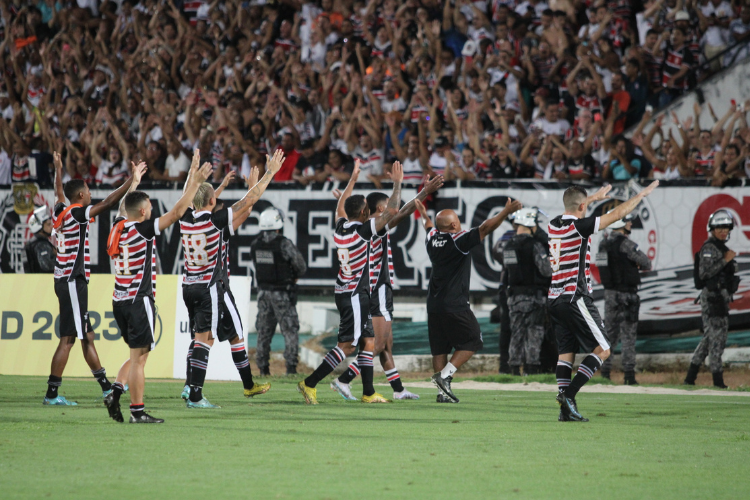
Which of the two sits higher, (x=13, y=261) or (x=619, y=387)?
(x=13, y=261)

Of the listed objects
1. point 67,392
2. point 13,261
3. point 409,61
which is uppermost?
point 409,61

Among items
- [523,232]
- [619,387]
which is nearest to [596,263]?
[523,232]

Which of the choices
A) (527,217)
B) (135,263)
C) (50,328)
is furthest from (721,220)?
(50,328)

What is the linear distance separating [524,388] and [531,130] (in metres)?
5.54

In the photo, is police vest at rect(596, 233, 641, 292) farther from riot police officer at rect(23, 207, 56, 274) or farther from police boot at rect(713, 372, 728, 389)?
riot police officer at rect(23, 207, 56, 274)

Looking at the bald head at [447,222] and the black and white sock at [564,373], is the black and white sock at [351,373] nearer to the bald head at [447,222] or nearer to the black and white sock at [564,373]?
the bald head at [447,222]

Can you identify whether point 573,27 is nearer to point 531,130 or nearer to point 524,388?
point 531,130

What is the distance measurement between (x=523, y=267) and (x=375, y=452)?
8431 mm

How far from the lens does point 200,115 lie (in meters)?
20.4

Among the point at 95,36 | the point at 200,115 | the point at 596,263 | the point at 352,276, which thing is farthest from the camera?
the point at 95,36

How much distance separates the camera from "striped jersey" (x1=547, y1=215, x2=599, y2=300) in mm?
9125

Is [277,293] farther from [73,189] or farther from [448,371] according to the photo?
[73,189]

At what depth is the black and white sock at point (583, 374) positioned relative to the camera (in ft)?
29.0

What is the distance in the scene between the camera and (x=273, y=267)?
15.7 meters
